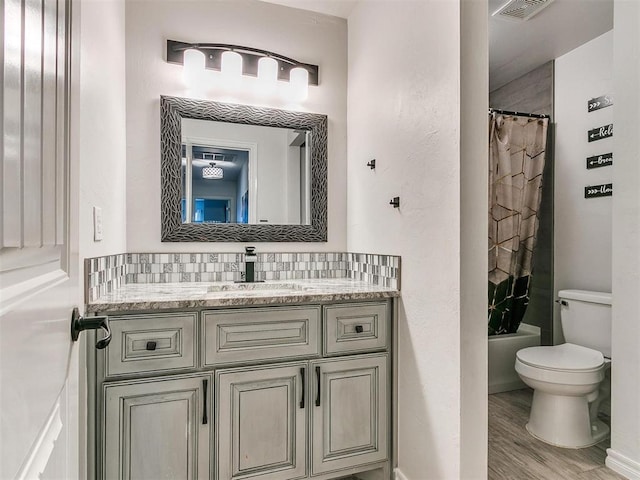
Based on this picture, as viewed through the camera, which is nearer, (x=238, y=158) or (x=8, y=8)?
(x=8, y=8)

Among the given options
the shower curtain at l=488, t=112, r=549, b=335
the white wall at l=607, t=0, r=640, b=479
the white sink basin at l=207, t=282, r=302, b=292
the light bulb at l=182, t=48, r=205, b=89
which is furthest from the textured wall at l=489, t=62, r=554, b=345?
the light bulb at l=182, t=48, r=205, b=89

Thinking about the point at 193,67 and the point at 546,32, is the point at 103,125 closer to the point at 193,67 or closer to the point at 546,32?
the point at 193,67

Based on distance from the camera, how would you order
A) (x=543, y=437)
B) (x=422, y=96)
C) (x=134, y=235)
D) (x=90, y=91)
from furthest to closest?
(x=543, y=437) → (x=134, y=235) → (x=422, y=96) → (x=90, y=91)

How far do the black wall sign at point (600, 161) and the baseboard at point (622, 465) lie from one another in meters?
1.73

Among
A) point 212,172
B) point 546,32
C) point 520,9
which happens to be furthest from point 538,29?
point 212,172

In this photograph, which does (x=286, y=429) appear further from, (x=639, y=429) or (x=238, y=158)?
(x=639, y=429)

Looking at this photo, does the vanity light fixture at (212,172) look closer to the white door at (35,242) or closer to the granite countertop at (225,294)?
the granite countertop at (225,294)

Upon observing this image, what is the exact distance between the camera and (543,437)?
2.00 metres

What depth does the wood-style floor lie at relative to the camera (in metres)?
1.70

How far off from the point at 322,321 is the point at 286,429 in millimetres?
467

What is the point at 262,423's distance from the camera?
1.46 metres

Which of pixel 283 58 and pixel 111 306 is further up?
pixel 283 58

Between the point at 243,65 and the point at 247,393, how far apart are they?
1707 mm

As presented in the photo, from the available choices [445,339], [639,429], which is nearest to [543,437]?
[639,429]
